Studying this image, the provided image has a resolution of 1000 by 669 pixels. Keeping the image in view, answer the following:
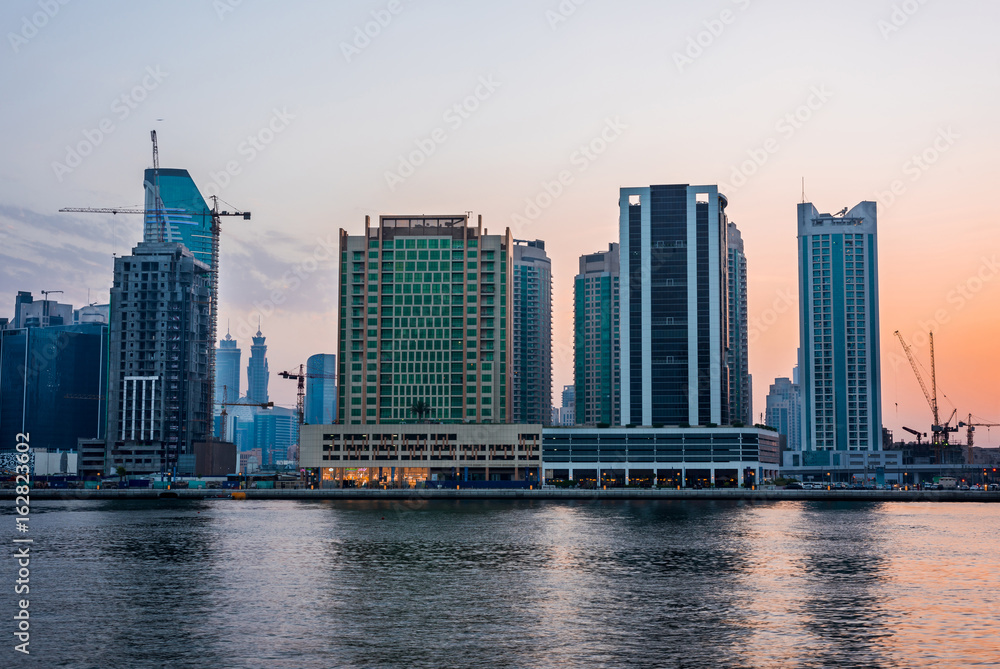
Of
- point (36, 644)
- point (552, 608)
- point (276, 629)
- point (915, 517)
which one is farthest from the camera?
point (915, 517)

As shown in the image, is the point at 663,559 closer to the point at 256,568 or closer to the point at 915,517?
the point at 256,568

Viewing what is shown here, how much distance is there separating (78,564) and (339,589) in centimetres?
A: 3473

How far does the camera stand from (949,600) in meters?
83.5

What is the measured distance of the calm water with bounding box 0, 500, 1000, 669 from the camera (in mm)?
61281

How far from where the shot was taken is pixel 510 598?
82812mm

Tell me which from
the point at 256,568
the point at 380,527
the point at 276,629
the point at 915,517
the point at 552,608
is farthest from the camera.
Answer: the point at 915,517

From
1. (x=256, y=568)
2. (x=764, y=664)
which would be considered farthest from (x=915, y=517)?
(x=764, y=664)

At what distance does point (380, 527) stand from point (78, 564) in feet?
194

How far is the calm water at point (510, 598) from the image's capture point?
61.3m

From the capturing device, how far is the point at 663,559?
112 meters

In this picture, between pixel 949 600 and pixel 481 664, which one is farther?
pixel 949 600

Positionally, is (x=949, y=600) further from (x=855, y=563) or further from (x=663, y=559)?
(x=663, y=559)

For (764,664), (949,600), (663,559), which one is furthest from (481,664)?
(663,559)

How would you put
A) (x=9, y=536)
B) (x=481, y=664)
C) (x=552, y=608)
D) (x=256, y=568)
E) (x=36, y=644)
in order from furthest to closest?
(x=9, y=536)
(x=256, y=568)
(x=552, y=608)
(x=36, y=644)
(x=481, y=664)
